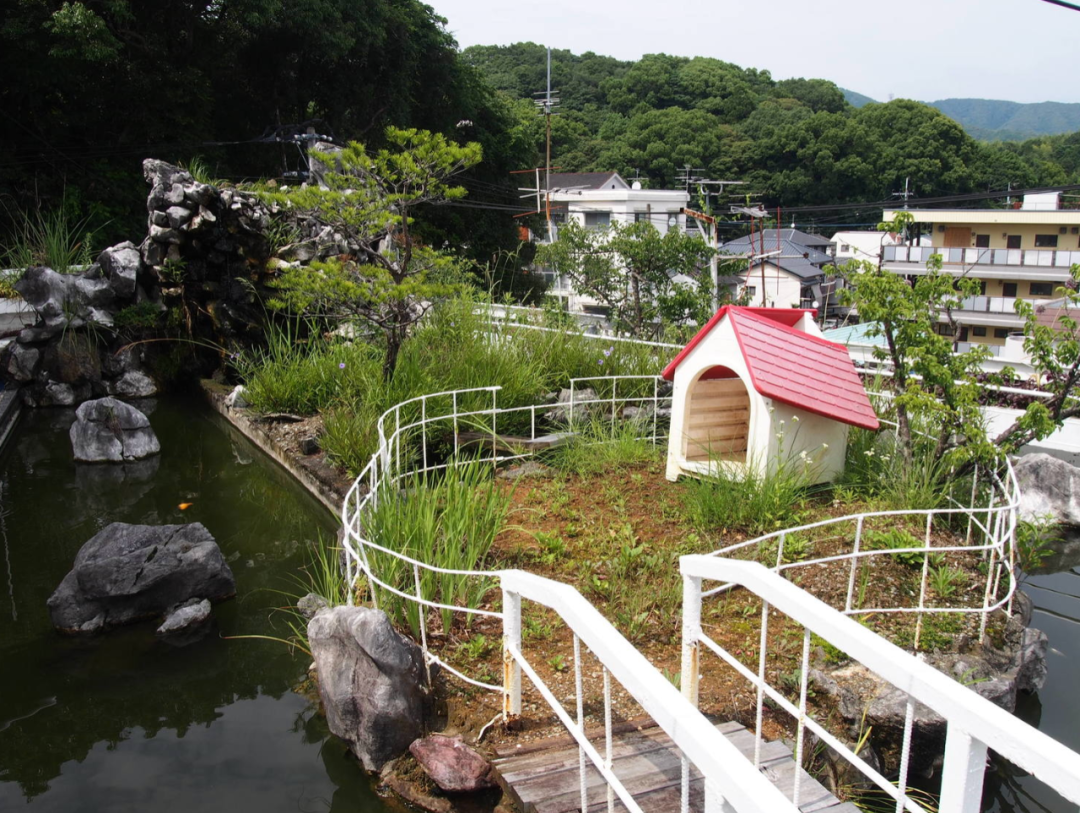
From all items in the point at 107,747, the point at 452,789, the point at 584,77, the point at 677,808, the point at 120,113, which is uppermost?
the point at 584,77

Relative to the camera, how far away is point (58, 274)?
12109mm

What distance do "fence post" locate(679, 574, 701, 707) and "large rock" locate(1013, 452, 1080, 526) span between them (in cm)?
605

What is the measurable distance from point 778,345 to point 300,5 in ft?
50.0

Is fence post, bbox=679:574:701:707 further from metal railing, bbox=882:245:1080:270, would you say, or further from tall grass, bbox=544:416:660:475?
metal railing, bbox=882:245:1080:270

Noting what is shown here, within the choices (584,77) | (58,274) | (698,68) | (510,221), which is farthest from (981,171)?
(58,274)

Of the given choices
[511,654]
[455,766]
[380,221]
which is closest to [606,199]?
[380,221]

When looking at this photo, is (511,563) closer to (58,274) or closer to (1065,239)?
(58,274)

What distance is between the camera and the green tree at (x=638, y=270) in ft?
40.4

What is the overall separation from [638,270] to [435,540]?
8.48 metres

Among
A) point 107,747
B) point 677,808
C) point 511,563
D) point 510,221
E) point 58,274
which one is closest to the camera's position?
point 677,808

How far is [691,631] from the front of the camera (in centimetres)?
312

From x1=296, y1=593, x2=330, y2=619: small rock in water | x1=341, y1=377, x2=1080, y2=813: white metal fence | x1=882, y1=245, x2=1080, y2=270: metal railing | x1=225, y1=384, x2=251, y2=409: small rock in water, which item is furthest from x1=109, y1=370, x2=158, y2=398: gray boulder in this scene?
x1=882, y1=245, x2=1080, y2=270: metal railing

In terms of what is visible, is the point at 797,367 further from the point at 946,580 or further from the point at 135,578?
the point at 135,578

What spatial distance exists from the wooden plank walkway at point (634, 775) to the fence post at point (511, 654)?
255mm
